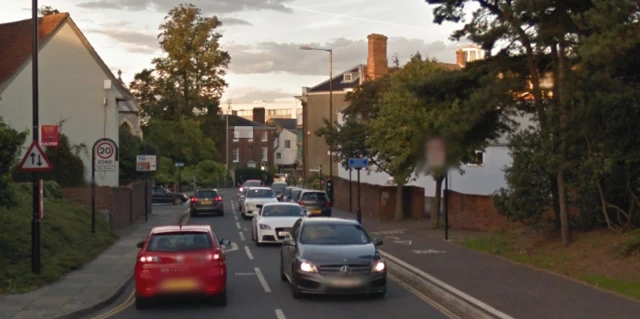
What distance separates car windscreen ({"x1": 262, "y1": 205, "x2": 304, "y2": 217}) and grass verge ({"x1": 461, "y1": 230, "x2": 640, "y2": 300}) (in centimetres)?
589

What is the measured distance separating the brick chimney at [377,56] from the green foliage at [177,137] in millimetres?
22263

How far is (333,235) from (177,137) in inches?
2349

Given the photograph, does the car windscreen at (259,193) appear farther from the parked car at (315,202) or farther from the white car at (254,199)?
the parked car at (315,202)

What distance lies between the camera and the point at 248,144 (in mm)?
117875

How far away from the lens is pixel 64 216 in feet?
84.6

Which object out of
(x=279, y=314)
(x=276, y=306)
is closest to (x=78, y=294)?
(x=276, y=306)

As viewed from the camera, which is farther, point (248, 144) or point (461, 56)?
point (248, 144)

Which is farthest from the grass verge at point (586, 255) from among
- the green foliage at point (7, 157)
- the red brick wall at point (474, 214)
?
the green foliage at point (7, 157)

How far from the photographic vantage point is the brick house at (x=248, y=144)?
381 ft

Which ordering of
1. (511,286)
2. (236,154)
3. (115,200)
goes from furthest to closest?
(236,154)
(115,200)
(511,286)

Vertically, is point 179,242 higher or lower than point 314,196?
higher

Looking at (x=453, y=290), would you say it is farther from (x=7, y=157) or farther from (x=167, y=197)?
(x=167, y=197)

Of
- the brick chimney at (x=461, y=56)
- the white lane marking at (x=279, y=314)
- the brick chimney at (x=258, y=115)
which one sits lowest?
the white lane marking at (x=279, y=314)

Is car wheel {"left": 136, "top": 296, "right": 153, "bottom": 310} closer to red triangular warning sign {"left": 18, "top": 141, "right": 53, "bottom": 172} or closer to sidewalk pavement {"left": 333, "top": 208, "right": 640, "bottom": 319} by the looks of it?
red triangular warning sign {"left": 18, "top": 141, "right": 53, "bottom": 172}
